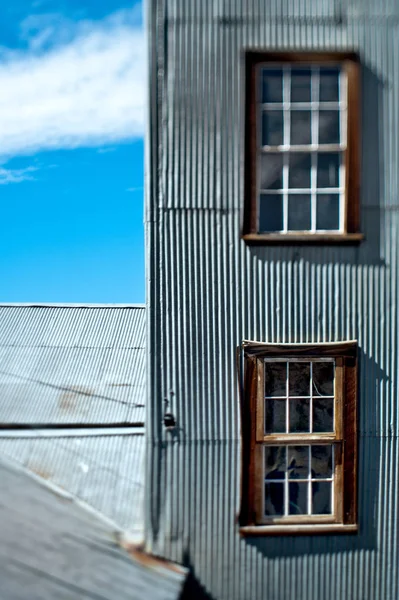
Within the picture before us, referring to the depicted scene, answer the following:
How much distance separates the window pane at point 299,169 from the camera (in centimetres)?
685

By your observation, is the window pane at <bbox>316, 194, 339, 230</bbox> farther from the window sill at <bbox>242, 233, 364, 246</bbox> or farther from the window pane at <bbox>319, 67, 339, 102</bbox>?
the window pane at <bbox>319, 67, 339, 102</bbox>

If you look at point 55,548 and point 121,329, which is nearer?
point 55,548

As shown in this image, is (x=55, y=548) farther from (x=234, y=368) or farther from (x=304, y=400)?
(x=304, y=400)

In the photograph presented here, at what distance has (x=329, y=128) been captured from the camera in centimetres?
687

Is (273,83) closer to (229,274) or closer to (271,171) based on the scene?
(271,171)

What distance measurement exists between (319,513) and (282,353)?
6.16 feet

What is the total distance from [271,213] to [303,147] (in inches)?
32.7

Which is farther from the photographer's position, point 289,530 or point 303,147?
point 303,147

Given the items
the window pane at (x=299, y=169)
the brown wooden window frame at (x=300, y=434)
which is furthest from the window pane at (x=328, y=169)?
the brown wooden window frame at (x=300, y=434)

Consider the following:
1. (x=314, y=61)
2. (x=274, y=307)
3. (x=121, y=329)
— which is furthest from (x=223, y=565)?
(x=314, y=61)

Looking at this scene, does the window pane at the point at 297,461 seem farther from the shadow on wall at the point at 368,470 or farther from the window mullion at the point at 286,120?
the window mullion at the point at 286,120

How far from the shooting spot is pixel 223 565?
6.62m

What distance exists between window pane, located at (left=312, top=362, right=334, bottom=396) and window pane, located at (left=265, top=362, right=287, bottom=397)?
0.34m

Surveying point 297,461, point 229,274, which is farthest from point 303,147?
point 297,461
